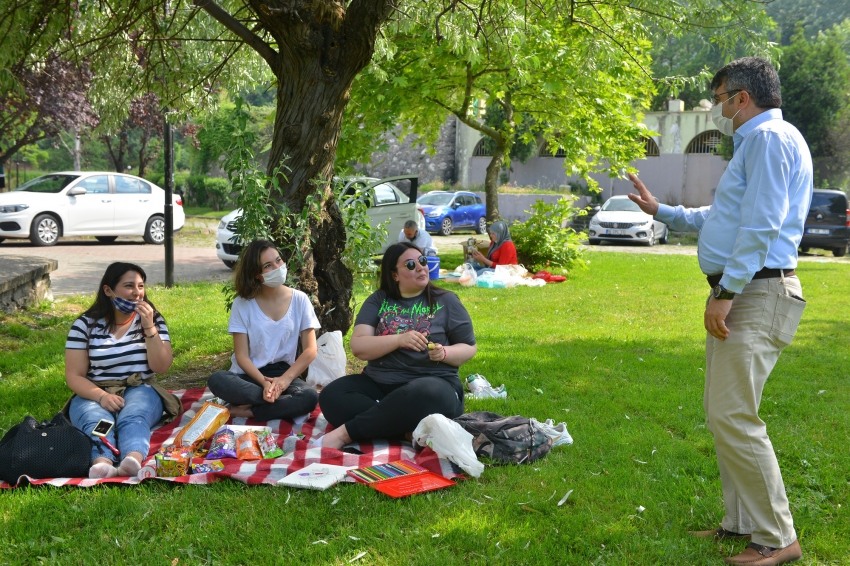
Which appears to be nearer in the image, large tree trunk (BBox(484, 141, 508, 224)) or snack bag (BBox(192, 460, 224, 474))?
snack bag (BBox(192, 460, 224, 474))

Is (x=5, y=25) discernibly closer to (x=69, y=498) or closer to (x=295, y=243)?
(x=295, y=243)

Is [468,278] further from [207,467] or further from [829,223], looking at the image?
[829,223]

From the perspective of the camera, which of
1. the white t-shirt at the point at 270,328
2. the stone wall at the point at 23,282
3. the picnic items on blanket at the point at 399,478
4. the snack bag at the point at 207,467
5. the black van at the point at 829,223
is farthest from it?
the black van at the point at 829,223

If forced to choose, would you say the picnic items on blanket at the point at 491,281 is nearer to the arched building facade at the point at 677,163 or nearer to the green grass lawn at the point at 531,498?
the green grass lawn at the point at 531,498

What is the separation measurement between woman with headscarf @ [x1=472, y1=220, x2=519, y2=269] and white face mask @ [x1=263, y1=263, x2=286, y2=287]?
781cm

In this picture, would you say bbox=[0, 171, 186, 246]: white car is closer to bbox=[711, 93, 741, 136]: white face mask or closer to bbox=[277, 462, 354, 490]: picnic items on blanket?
bbox=[277, 462, 354, 490]: picnic items on blanket

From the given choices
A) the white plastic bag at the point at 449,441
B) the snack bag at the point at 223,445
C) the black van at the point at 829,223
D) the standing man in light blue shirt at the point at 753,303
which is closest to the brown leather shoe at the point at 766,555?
the standing man in light blue shirt at the point at 753,303

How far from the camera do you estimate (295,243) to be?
5.83 meters

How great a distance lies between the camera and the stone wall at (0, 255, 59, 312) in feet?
26.5

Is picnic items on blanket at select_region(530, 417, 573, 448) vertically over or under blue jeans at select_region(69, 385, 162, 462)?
under

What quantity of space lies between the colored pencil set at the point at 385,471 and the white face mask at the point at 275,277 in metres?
1.50

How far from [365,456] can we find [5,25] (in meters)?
4.58

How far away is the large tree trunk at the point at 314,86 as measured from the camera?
5.61 metres

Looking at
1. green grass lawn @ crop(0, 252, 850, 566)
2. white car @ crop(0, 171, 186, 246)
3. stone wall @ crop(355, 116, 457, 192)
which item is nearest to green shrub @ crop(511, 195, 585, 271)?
white car @ crop(0, 171, 186, 246)
